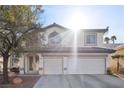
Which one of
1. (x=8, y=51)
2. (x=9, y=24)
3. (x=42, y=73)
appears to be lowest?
(x=42, y=73)

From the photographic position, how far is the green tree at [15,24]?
1714 centimetres

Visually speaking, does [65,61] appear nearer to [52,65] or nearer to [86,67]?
[52,65]

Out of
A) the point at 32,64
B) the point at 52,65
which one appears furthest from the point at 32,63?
the point at 52,65

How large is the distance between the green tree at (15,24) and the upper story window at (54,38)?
10110mm

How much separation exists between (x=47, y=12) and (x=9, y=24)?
4406mm

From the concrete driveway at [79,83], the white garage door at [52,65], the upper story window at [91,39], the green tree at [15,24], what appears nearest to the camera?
the green tree at [15,24]

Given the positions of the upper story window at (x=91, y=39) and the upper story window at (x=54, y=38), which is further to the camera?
the upper story window at (x=91, y=39)

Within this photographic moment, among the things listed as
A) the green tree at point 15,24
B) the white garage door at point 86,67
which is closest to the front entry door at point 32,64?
the white garage door at point 86,67

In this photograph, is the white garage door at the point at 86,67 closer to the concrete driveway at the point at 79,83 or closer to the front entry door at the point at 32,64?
the front entry door at the point at 32,64

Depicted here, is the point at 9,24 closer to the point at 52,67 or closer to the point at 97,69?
the point at 52,67

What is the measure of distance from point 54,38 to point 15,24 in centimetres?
1174
